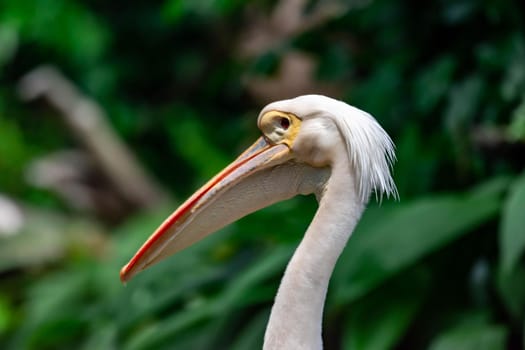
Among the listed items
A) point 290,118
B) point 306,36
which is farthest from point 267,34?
point 290,118

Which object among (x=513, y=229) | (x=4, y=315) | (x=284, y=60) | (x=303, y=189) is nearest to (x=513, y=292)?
(x=513, y=229)

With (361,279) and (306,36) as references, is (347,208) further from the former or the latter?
(306,36)

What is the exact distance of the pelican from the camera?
63.1 inches

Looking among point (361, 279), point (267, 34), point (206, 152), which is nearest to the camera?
point (361, 279)

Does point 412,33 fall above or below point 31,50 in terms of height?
below

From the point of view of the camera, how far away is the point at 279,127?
1.70m

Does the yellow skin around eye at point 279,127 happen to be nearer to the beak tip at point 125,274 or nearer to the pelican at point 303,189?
the pelican at point 303,189

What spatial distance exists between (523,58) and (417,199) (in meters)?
0.63

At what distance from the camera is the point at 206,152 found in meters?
5.29

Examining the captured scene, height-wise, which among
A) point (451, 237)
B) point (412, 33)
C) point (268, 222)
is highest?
point (412, 33)

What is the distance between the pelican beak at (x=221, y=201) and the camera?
67.3 inches

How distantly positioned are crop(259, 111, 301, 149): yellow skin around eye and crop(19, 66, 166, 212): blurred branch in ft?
12.3

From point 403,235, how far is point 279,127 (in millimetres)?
1264

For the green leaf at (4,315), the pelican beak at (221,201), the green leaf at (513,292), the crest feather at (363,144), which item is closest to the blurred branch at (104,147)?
the green leaf at (4,315)
